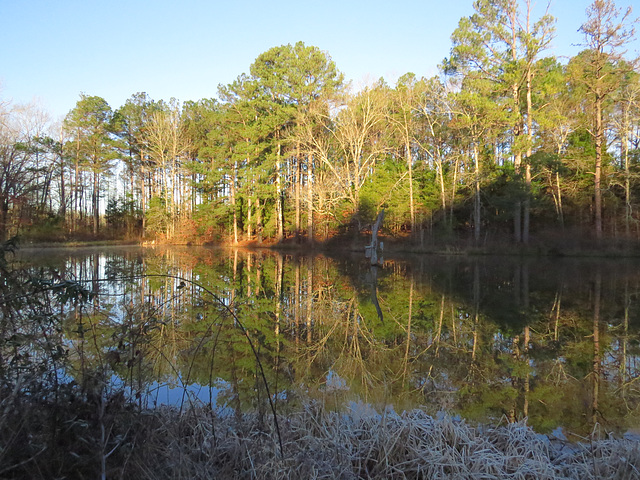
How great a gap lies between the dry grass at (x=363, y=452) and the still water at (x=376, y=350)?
1.00 feet

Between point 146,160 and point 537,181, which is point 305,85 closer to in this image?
point 537,181

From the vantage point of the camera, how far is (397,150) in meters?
34.8

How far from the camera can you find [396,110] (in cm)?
3131

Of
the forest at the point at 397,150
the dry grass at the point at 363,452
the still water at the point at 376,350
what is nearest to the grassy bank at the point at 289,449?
the dry grass at the point at 363,452

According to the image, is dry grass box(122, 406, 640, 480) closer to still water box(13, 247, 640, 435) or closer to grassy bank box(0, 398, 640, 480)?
grassy bank box(0, 398, 640, 480)

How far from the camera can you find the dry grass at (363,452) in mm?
2113

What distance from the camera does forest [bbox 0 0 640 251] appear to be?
2498 cm

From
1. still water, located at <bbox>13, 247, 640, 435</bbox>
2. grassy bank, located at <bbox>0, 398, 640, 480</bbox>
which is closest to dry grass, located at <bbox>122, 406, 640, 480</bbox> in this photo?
grassy bank, located at <bbox>0, 398, 640, 480</bbox>

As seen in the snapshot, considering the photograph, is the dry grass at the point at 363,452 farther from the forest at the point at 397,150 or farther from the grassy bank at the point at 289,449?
the forest at the point at 397,150

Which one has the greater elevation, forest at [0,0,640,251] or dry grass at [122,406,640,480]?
forest at [0,0,640,251]

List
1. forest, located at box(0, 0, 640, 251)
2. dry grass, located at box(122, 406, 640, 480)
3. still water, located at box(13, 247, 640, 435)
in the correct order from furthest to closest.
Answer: forest, located at box(0, 0, 640, 251)
still water, located at box(13, 247, 640, 435)
dry grass, located at box(122, 406, 640, 480)

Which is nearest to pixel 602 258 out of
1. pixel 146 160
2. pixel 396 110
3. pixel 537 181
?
pixel 537 181

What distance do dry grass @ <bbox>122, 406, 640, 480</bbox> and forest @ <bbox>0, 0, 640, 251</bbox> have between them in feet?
58.2

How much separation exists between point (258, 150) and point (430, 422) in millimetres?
34301
